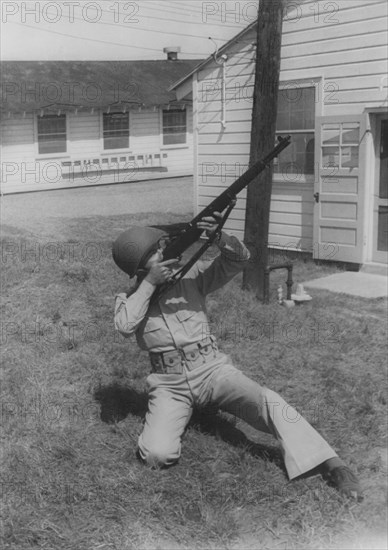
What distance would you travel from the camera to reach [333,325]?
701 cm

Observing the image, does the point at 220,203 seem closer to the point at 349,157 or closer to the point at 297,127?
the point at 349,157

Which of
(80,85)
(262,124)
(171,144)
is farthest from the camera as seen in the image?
(171,144)

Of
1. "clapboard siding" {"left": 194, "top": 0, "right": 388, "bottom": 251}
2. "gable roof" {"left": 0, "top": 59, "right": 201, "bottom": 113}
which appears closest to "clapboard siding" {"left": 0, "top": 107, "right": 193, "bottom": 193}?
"gable roof" {"left": 0, "top": 59, "right": 201, "bottom": 113}

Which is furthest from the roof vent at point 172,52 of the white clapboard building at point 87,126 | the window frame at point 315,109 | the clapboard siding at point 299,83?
the window frame at point 315,109

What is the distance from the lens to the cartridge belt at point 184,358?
411cm

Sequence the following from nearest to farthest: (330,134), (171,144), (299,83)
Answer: (330,134) < (299,83) < (171,144)

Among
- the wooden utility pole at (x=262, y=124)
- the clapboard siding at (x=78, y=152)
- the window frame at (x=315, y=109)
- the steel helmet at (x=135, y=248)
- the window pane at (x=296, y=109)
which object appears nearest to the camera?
the steel helmet at (x=135, y=248)

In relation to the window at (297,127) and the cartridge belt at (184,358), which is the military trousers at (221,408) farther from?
the window at (297,127)

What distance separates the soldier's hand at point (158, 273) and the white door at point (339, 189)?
6390mm

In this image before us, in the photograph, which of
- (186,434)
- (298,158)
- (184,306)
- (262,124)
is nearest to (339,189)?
(298,158)

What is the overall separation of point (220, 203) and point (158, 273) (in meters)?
0.51

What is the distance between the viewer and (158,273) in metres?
3.91

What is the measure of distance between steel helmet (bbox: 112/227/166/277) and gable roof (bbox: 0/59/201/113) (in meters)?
18.3

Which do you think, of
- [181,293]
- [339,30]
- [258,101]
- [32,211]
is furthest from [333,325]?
[32,211]
